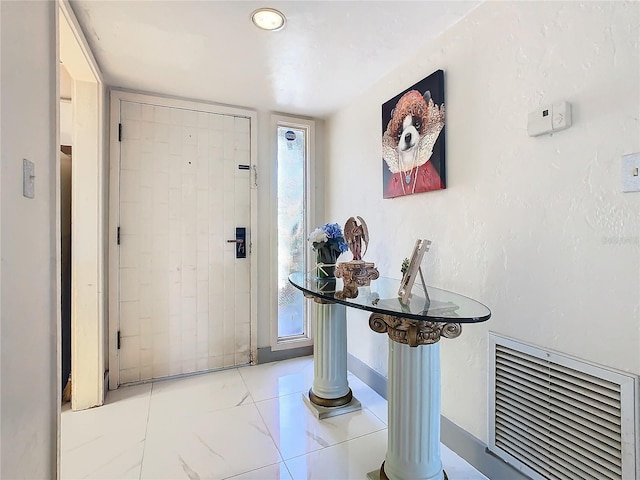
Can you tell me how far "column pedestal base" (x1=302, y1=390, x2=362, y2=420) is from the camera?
1948 mm

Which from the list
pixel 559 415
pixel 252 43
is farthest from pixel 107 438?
pixel 252 43

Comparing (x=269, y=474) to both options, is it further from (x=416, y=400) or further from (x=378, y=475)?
(x=416, y=400)

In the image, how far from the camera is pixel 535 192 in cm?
126

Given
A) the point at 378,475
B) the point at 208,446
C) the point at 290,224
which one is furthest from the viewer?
the point at 290,224

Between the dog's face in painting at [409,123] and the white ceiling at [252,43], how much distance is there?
27cm

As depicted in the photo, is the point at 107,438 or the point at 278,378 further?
the point at 278,378

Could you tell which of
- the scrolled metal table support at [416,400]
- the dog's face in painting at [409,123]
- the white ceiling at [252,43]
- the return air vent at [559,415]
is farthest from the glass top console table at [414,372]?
the white ceiling at [252,43]

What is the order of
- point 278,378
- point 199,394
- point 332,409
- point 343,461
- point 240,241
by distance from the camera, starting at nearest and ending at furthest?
point 343,461, point 332,409, point 199,394, point 278,378, point 240,241

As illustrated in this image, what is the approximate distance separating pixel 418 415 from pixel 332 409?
81cm

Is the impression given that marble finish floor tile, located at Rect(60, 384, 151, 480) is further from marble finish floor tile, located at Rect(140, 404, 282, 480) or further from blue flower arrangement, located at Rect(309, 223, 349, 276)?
blue flower arrangement, located at Rect(309, 223, 349, 276)

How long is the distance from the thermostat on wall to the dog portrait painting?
17.7 inches

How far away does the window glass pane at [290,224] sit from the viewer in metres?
2.85

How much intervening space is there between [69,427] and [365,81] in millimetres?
2797

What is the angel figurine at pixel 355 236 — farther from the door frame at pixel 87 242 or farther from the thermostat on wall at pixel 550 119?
the door frame at pixel 87 242
